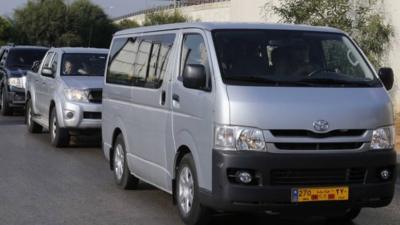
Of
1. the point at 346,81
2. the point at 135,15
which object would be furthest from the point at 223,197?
the point at 135,15

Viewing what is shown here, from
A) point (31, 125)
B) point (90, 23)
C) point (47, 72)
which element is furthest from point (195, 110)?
point (90, 23)

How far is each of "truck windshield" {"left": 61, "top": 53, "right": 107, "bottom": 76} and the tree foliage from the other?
40.4 m

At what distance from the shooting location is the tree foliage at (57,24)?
5628cm

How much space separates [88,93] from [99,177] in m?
3.23

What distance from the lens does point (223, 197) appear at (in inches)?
258

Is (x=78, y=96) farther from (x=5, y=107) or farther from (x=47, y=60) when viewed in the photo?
(x=5, y=107)

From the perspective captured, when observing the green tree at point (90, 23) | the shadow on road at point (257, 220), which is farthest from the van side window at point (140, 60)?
the green tree at point (90, 23)

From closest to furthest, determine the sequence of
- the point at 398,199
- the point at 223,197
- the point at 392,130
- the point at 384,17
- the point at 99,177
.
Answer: the point at 223,197
the point at 392,130
the point at 398,199
the point at 99,177
the point at 384,17

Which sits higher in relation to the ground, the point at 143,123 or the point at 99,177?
the point at 143,123

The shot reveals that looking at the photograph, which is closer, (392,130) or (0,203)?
(392,130)

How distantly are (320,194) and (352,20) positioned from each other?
38.9 ft

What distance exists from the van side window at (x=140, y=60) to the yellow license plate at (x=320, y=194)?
2109mm

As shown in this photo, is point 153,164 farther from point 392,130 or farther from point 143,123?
point 392,130

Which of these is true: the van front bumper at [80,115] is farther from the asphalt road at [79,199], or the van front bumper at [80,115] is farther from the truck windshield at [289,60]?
the truck windshield at [289,60]
